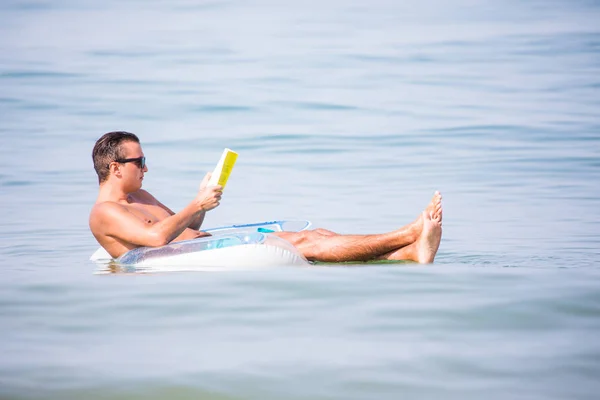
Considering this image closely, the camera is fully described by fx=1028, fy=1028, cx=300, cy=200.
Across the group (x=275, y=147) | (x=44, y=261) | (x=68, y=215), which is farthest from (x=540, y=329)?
(x=275, y=147)

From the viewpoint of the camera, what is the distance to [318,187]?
37.3 feet

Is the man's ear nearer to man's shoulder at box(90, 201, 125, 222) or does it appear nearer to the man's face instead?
the man's face

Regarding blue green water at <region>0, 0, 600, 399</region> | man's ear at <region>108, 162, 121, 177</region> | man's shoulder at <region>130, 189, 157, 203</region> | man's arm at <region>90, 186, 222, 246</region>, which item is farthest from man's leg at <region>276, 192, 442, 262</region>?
man's ear at <region>108, 162, 121, 177</region>

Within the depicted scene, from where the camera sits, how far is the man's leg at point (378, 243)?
625 centimetres

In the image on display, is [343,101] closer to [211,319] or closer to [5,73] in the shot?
[5,73]

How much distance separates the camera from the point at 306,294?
5.03 m

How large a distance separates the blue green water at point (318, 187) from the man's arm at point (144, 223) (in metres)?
0.34

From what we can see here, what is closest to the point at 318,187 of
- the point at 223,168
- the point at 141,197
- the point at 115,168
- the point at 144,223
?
the point at 141,197

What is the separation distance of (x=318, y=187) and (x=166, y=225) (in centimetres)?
532

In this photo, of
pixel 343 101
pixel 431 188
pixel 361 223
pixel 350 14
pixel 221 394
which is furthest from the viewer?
pixel 350 14

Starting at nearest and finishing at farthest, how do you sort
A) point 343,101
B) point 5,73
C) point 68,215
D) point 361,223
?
1. point 361,223
2. point 68,215
3. point 343,101
4. point 5,73

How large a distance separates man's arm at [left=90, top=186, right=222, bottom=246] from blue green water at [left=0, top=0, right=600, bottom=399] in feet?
1.13

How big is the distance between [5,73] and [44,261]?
15.2 metres

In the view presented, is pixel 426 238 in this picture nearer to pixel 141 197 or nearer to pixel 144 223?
pixel 144 223
